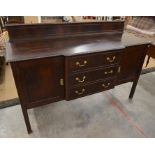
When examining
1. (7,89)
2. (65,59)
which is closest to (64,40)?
(65,59)

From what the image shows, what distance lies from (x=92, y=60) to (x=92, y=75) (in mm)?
172

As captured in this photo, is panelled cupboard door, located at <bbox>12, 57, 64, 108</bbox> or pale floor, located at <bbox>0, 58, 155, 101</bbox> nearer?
panelled cupboard door, located at <bbox>12, 57, 64, 108</bbox>

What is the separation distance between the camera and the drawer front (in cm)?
144

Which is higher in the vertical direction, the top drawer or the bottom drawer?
the top drawer

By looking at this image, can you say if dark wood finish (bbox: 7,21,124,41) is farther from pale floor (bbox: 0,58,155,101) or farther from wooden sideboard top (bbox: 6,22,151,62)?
pale floor (bbox: 0,58,155,101)

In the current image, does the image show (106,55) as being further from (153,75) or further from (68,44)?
(153,75)

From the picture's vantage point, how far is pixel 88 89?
1.60m

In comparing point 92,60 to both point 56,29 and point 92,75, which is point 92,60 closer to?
Result: point 92,75

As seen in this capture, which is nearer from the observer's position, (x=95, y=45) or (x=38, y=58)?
(x=38, y=58)

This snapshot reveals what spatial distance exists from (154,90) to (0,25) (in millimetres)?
3331

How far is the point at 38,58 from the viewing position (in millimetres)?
1202

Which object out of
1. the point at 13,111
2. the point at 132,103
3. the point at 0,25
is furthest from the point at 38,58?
the point at 0,25

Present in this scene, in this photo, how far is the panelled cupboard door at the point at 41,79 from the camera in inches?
48.6

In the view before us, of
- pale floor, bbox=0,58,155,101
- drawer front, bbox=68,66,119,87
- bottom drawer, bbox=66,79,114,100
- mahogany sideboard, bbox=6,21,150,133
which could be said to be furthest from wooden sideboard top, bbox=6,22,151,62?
pale floor, bbox=0,58,155,101
